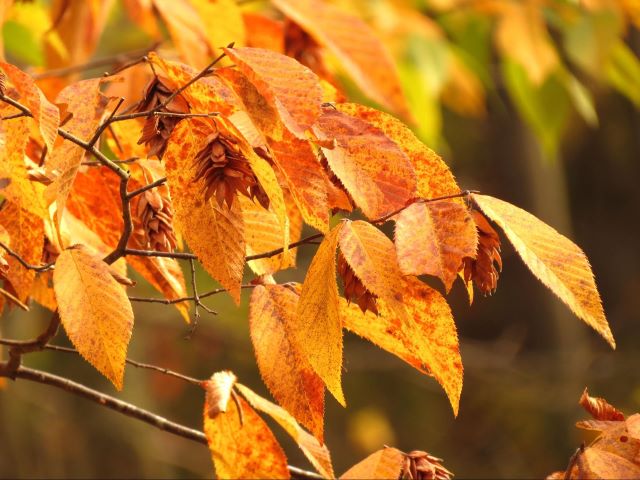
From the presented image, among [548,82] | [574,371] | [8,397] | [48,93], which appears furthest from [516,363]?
[48,93]

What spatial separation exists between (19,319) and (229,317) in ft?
2.72

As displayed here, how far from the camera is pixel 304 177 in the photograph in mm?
573

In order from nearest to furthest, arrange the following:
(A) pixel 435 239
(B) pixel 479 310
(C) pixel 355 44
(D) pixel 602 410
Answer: (A) pixel 435 239
(D) pixel 602 410
(C) pixel 355 44
(B) pixel 479 310

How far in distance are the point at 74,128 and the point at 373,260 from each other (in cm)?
21

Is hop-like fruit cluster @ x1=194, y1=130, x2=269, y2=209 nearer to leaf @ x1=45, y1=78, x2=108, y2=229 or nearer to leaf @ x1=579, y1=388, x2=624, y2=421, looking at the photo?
leaf @ x1=45, y1=78, x2=108, y2=229

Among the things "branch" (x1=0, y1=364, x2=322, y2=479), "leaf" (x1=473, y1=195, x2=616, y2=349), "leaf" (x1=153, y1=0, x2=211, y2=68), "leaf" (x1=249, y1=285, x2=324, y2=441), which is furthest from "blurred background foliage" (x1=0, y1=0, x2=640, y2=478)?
"leaf" (x1=473, y1=195, x2=616, y2=349)

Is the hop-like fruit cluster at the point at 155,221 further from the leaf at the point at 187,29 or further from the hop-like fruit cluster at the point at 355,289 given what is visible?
the leaf at the point at 187,29

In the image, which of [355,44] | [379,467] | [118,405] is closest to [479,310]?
[355,44]

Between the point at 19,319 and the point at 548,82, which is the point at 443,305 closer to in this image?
the point at 548,82

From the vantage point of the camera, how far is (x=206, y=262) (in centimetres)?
59

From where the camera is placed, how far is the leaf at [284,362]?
621mm

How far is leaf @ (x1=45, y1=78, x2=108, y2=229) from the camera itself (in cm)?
57

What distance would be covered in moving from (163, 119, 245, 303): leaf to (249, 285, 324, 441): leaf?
0.04m

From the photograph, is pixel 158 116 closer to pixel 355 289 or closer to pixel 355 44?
pixel 355 289
